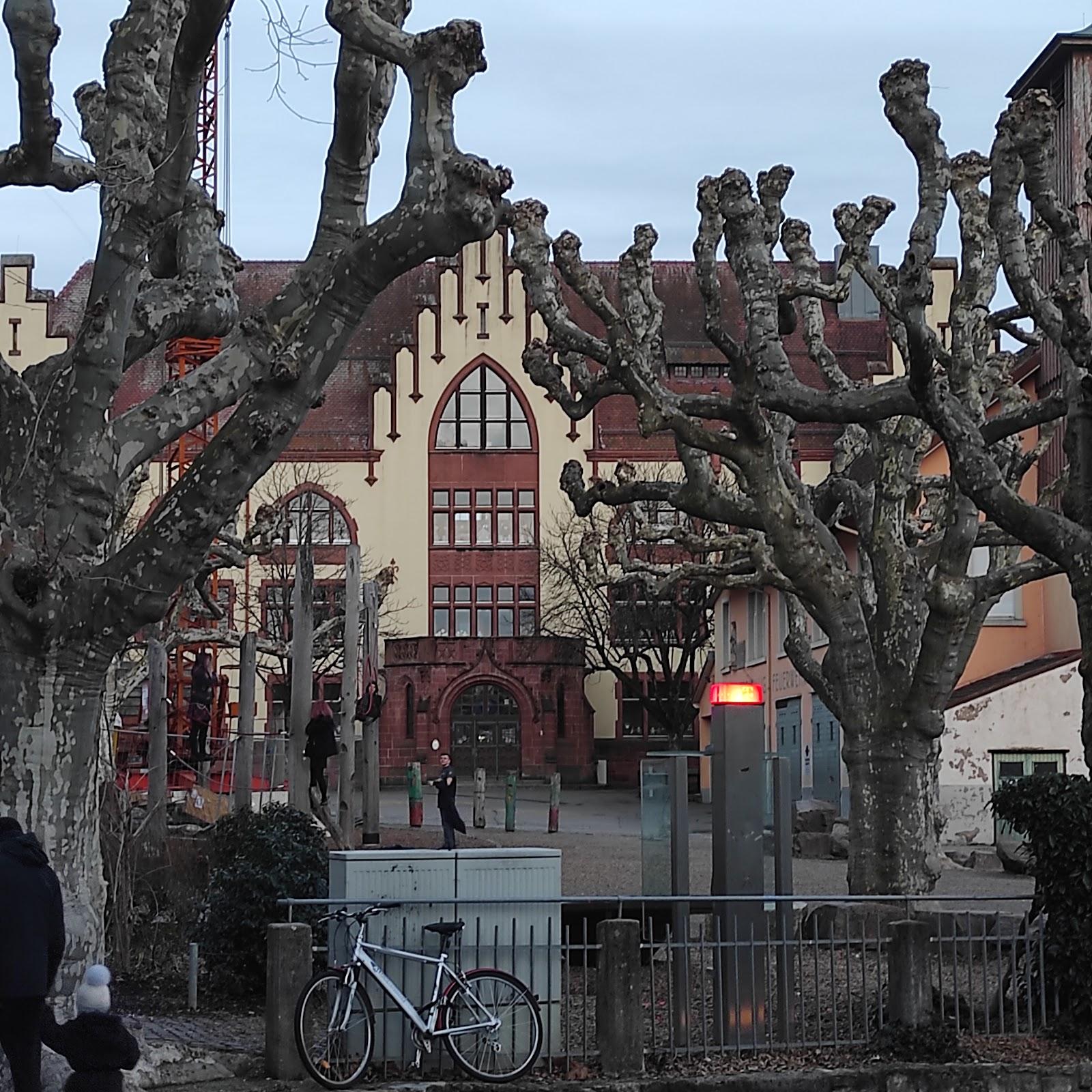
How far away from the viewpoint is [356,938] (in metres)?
12.0

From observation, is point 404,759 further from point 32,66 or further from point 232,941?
point 32,66

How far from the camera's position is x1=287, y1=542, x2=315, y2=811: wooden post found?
22656 millimetres

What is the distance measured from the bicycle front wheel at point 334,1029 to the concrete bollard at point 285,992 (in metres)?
0.15

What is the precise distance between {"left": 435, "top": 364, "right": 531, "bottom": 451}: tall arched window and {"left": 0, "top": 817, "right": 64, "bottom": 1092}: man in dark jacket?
6040 centimetres

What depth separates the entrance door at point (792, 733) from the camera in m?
47.4

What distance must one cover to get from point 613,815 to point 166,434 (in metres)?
34.8

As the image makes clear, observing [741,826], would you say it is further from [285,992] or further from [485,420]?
[485,420]

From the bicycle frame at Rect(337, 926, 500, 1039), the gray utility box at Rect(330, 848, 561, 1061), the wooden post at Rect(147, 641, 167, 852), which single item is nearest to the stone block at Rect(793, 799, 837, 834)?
the wooden post at Rect(147, 641, 167, 852)

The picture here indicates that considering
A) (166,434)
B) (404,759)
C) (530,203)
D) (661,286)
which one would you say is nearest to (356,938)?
(166,434)

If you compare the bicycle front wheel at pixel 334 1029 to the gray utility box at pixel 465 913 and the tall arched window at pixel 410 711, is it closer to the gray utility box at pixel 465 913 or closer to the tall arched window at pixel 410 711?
the gray utility box at pixel 465 913

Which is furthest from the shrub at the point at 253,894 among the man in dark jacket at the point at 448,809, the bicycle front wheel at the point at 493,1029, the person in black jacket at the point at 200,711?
the person in black jacket at the point at 200,711

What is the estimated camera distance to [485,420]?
69938 mm

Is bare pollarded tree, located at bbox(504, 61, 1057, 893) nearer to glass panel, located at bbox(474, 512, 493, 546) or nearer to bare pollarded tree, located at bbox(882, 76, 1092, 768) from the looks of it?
bare pollarded tree, located at bbox(882, 76, 1092, 768)

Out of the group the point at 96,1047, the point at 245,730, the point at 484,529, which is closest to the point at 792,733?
the point at 484,529
